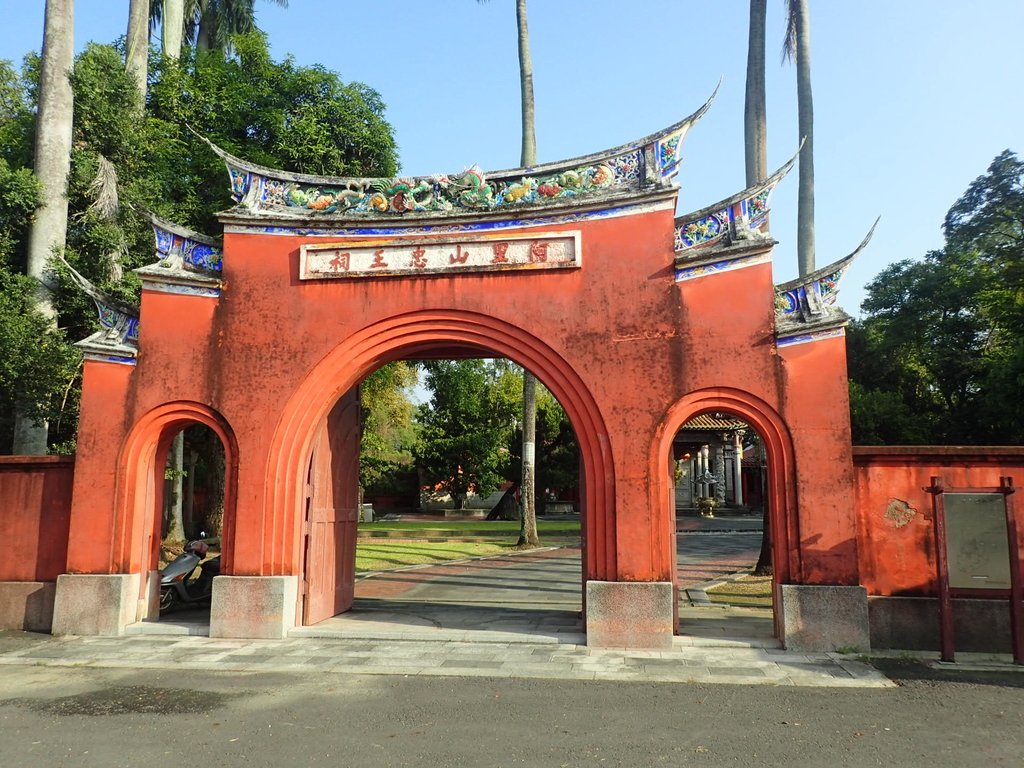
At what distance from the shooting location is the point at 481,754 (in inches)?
196

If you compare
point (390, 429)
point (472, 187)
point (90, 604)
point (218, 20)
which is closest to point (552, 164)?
point (472, 187)

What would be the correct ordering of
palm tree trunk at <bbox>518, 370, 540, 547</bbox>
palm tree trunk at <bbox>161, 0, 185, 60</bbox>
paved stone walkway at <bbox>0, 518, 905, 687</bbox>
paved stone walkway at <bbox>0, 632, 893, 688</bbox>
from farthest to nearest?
→ 1. palm tree trunk at <bbox>518, 370, 540, 547</bbox>
2. palm tree trunk at <bbox>161, 0, 185, 60</bbox>
3. paved stone walkway at <bbox>0, 518, 905, 687</bbox>
4. paved stone walkway at <bbox>0, 632, 893, 688</bbox>

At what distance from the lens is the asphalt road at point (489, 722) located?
4.93 meters

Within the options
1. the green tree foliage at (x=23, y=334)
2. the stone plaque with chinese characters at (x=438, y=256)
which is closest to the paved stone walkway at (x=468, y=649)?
the green tree foliage at (x=23, y=334)

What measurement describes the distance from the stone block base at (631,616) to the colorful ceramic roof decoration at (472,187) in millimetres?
4335

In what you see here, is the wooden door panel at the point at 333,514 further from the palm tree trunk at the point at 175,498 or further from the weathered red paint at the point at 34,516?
the palm tree trunk at the point at 175,498

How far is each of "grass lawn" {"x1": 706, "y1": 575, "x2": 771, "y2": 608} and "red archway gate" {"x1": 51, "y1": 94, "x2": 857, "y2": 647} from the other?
3753 millimetres

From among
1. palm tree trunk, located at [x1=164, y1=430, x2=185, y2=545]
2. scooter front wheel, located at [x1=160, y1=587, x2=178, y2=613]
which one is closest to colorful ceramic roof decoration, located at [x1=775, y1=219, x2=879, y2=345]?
scooter front wheel, located at [x1=160, y1=587, x2=178, y2=613]

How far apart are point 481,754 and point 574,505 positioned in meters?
36.2

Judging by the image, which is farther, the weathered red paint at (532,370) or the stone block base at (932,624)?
the weathered red paint at (532,370)

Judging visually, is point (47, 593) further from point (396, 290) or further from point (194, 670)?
point (396, 290)

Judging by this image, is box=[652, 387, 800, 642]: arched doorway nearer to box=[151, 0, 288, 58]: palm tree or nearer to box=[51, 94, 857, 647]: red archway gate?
box=[51, 94, 857, 647]: red archway gate

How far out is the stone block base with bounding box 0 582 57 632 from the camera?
30.0ft

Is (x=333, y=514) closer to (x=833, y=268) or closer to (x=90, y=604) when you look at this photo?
(x=90, y=604)
